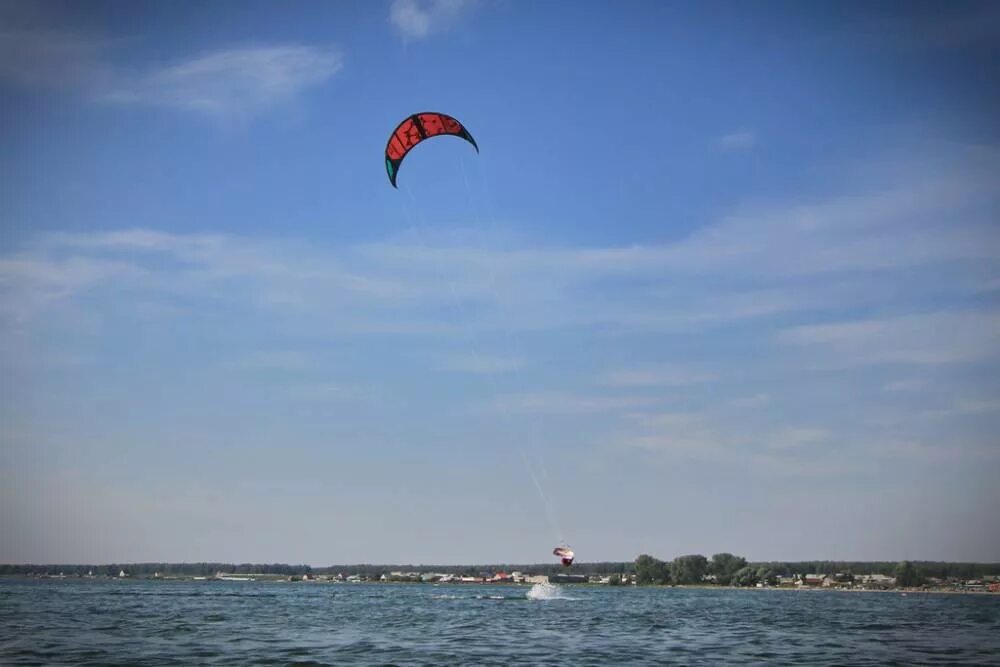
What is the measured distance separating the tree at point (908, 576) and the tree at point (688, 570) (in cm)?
3238

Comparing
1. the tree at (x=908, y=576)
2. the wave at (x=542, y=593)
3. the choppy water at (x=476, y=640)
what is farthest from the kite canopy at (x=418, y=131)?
the tree at (x=908, y=576)

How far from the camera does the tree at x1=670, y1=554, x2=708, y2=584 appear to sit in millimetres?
156250

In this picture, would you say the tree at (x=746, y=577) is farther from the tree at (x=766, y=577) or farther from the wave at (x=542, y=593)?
the wave at (x=542, y=593)

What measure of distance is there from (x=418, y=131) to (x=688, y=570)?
13882 centimetres

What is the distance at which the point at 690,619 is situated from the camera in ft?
159

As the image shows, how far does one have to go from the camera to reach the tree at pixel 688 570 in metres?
156

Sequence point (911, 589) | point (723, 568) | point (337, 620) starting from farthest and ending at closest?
point (723, 568) → point (911, 589) → point (337, 620)

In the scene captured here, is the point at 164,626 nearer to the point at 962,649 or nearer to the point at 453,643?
the point at 453,643

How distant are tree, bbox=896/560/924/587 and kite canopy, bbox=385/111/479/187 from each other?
127m

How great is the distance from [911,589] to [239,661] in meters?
133

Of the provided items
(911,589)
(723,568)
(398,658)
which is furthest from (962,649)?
(723,568)

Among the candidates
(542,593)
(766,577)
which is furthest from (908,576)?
(542,593)

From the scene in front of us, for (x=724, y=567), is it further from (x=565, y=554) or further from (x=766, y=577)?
(x=565, y=554)

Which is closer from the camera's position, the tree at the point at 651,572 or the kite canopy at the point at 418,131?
the kite canopy at the point at 418,131
